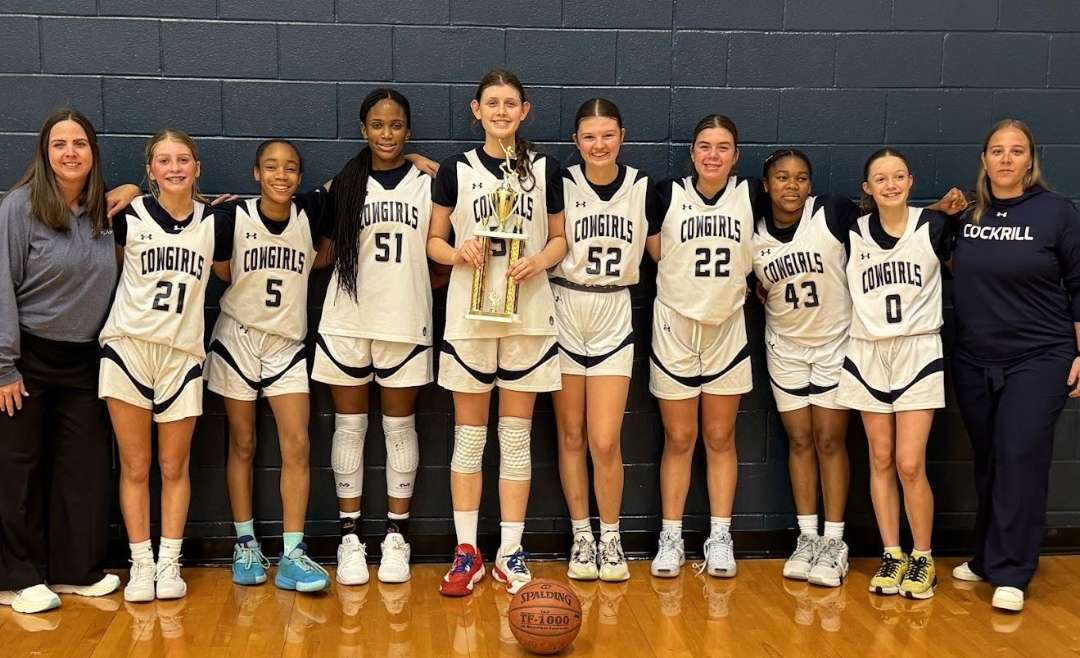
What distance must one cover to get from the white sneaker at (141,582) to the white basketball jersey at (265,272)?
2.86 feet

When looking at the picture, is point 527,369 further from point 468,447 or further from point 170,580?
point 170,580

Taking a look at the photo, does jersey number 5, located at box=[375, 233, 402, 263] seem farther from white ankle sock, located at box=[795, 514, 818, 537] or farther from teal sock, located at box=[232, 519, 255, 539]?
white ankle sock, located at box=[795, 514, 818, 537]

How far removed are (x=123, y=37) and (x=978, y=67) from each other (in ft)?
10.3


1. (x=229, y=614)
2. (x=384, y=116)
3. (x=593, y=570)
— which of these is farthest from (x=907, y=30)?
(x=229, y=614)

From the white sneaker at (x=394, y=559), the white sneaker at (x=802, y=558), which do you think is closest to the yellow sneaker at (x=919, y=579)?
the white sneaker at (x=802, y=558)

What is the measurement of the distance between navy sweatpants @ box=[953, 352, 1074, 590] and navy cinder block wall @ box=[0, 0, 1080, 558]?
0.51m

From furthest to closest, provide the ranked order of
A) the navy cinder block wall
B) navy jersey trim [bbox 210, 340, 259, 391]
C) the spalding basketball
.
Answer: the navy cinder block wall < navy jersey trim [bbox 210, 340, 259, 391] < the spalding basketball

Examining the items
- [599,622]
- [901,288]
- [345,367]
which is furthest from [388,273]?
[901,288]

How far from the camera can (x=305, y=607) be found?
3.48 meters

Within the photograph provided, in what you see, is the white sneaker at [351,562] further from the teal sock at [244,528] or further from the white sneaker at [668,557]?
the white sneaker at [668,557]

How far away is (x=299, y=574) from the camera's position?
143 inches

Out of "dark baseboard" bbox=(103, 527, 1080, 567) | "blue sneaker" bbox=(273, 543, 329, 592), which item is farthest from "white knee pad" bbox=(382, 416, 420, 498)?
"blue sneaker" bbox=(273, 543, 329, 592)

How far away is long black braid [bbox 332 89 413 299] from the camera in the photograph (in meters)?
3.66

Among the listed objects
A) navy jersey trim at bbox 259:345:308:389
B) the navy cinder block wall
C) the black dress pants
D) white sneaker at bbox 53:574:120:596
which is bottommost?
white sneaker at bbox 53:574:120:596
